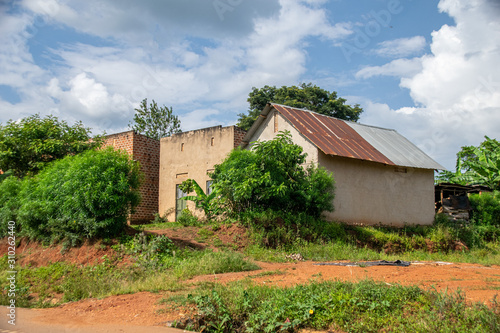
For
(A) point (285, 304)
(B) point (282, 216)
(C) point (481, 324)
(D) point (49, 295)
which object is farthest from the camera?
(B) point (282, 216)

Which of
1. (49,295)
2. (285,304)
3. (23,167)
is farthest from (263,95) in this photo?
(285,304)

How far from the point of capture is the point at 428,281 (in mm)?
7309

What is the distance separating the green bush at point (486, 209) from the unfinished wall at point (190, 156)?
451 inches

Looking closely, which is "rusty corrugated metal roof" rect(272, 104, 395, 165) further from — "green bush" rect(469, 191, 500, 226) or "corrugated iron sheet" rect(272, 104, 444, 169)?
"green bush" rect(469, 191, 500, 226)

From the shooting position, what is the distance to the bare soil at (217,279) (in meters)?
6.29

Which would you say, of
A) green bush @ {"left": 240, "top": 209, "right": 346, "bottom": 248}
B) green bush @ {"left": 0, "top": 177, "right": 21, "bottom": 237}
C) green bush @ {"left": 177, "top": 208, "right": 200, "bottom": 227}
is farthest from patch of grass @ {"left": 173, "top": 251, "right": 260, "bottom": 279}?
green bush @ {"left": 0, "top": 177, "right": 21, "bottom": 237}

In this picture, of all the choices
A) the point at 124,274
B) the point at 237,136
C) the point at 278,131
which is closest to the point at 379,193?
the point at 278,131

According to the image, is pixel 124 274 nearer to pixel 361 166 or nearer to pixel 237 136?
pixel 237 136

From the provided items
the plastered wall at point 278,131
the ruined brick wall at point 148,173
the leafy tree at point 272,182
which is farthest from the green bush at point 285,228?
the ruined brick wall at point 148,173

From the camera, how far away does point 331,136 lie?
16.4 metres

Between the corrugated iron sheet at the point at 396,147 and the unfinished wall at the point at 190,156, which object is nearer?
the unfinished wall at the point at 190,156

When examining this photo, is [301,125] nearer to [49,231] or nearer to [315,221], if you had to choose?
[315,221]

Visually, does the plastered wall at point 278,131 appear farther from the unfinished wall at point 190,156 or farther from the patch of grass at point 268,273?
the patch of grass at point 268,273

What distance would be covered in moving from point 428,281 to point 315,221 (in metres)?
6.36
